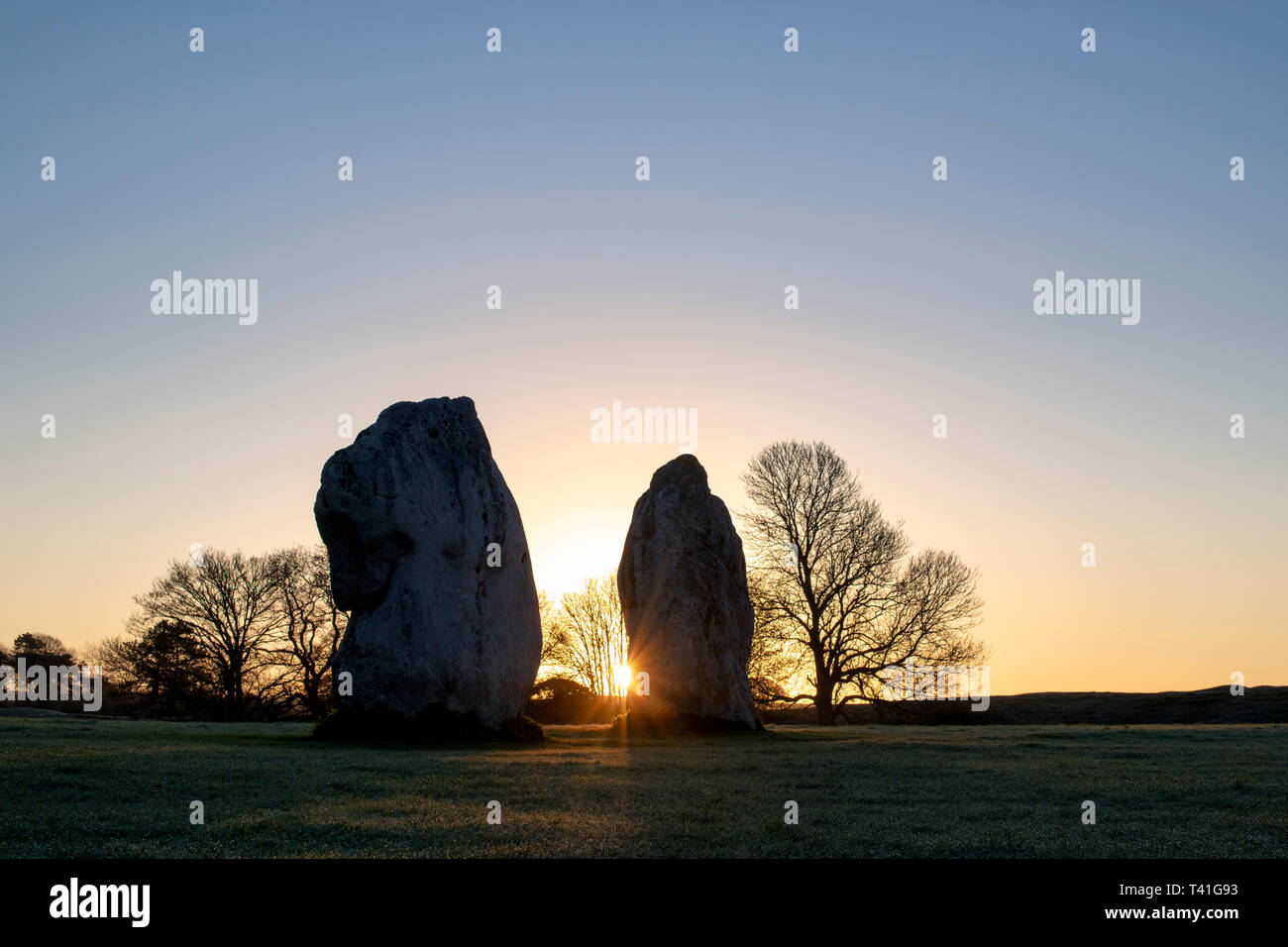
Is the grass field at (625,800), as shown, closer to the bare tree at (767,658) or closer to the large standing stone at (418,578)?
the large standing stone at (418,578)

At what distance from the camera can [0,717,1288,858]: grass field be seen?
828 centimetres

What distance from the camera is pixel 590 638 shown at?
160 feet

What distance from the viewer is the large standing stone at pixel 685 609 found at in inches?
980

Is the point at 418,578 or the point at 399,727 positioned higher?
the point at 418,578

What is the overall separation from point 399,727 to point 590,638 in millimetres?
29136

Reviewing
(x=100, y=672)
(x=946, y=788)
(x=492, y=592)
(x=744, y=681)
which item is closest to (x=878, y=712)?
(x=744, y=681)

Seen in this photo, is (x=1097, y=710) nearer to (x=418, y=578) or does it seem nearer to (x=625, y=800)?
(x=418, y=578)

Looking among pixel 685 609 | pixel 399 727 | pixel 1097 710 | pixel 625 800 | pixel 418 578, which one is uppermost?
pixel 418 578

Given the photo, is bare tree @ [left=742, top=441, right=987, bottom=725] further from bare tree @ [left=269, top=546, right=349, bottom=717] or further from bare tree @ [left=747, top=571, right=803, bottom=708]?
bare tree @ [left=269, top=546, right=349, bottom=717]

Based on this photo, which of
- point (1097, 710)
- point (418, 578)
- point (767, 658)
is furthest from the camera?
point (1097, 710)

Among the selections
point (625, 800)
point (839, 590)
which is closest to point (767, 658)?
point (839, 590)
